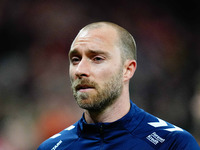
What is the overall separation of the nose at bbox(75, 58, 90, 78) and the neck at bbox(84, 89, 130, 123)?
0.99 ft

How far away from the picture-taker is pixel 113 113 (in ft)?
7.28

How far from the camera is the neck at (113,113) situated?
2213 mm

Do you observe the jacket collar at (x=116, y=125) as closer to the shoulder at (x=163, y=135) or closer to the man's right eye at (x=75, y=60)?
the shoulder at (x=163, y=135)

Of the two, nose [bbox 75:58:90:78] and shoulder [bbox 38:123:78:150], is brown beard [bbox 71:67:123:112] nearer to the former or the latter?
nose [bbox 75:58:90:78]

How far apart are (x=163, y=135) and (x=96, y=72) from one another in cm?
62

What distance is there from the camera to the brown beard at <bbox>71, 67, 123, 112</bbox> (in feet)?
6.95

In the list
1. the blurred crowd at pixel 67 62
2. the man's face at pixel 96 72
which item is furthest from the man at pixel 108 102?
the blurred crowd at pixel 67 62

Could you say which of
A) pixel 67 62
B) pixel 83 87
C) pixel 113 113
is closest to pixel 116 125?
pixel 113 113

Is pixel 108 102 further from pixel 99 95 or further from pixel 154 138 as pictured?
pixel 154 138

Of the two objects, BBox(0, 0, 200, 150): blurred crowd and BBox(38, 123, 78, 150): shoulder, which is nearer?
BBox(38, 123, 78, 150): shoulder

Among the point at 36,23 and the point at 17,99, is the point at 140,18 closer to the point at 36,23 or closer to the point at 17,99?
the point at 36,23

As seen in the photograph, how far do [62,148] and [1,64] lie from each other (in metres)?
4.40

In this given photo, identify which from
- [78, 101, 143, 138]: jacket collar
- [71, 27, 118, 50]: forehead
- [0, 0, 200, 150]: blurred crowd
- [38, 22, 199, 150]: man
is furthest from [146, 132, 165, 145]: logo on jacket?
[0, 0, 200, 150]: blurred crowd

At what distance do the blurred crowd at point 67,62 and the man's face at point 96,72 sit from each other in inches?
145
